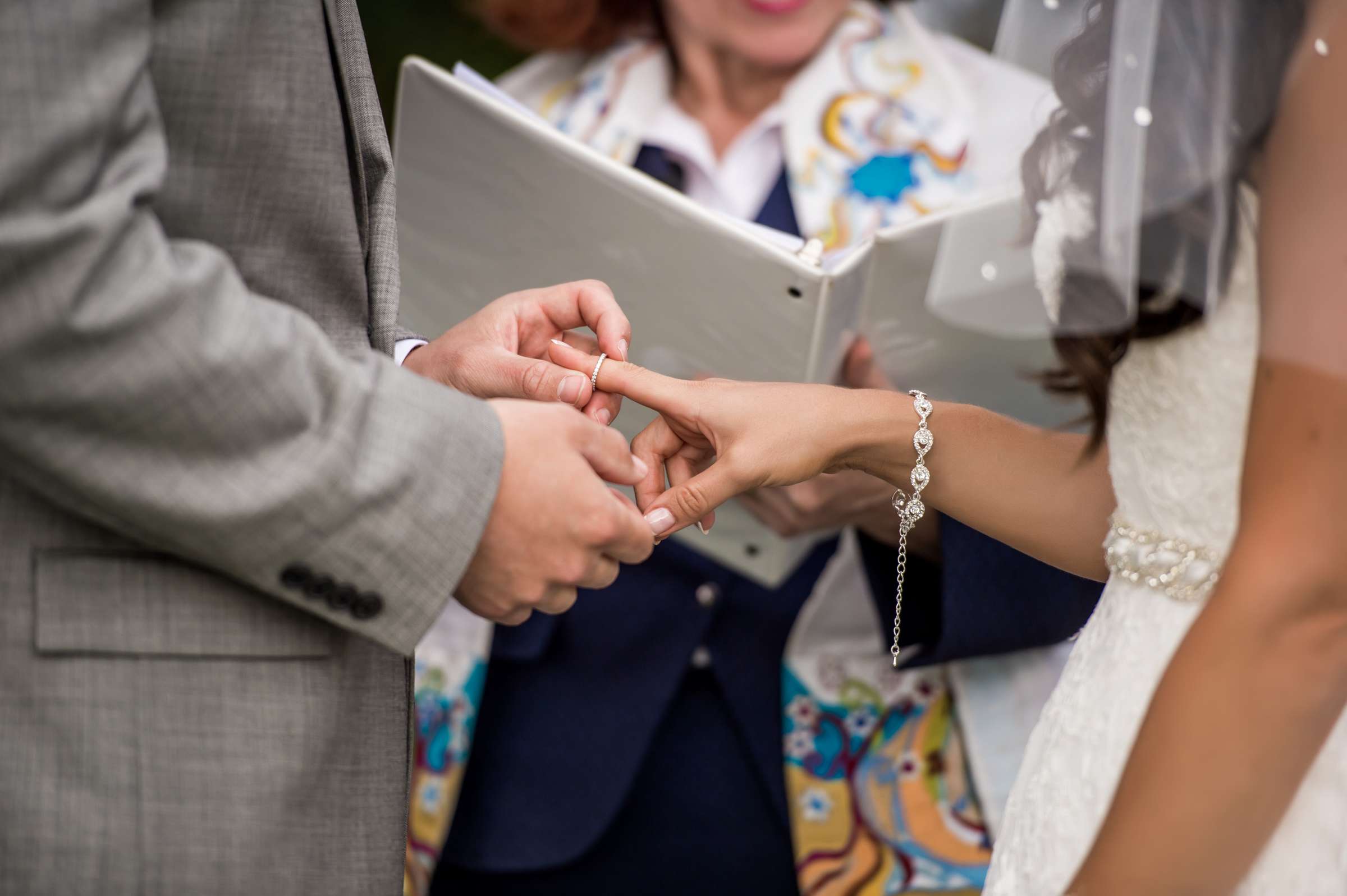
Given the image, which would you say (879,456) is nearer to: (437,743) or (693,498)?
(693,498)

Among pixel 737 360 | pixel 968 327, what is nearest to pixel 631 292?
pixel 737 360

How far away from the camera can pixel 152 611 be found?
762mm

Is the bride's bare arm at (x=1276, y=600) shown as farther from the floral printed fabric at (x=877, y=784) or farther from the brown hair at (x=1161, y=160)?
the floral printed fabric at (x=877, y=784)

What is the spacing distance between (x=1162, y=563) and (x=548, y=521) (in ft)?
1.49

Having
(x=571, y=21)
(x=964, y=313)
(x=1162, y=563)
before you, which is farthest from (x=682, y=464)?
(x=571, y=21)

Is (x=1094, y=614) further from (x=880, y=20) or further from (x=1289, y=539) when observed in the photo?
(x=880, y=20)

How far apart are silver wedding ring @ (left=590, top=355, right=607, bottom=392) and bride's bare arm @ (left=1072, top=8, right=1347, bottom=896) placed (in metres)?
0.53

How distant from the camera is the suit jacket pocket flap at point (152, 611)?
0.74 m

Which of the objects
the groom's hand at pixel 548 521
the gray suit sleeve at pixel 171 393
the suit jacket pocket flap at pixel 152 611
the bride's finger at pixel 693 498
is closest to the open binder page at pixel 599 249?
the bride's finger at pixel 693 498

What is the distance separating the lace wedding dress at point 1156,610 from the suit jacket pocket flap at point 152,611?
0.56 m

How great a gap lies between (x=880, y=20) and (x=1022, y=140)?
13.0 inches

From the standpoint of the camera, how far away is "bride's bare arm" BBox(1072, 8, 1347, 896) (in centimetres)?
72

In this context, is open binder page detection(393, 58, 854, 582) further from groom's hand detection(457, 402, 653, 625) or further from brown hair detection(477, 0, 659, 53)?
brown hair detection(477, 0, 659, 53)

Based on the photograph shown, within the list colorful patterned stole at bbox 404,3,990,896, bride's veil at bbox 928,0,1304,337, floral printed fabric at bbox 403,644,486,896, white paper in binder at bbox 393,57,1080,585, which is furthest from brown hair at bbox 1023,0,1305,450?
floral printed fabric at bbox 403,644,486,896
